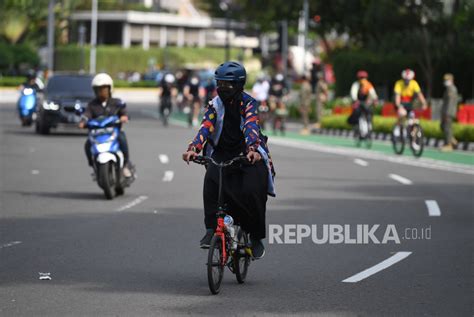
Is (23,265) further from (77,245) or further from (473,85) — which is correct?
(473,85)

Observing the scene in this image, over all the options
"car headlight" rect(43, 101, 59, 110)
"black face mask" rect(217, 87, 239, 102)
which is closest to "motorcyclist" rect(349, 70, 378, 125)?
"car headlight" rect(43, 101, 59, 110)

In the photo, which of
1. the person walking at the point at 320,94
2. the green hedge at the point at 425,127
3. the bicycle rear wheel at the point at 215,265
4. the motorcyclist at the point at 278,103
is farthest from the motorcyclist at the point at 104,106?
the person walking at the point at 320,94

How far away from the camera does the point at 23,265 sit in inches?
452

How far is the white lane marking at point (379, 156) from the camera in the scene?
26234mm

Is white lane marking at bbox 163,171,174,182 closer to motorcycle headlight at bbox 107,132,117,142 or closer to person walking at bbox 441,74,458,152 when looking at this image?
motorcycle headlight at bbox 107,132,117,142

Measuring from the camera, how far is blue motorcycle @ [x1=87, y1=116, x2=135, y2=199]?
1789cm

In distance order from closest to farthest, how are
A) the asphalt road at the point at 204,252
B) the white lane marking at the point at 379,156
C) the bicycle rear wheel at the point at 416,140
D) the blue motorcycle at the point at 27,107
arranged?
1. the asphalt road at the point at 204,252
2. the white lane marking at the point at 379,156
3. the bicycle rear wheel at the point at 416,140
4. the blue motorcycle at the point at 27,107

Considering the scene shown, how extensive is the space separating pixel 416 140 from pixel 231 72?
63.9 feet

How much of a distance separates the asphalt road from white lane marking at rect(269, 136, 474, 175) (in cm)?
138

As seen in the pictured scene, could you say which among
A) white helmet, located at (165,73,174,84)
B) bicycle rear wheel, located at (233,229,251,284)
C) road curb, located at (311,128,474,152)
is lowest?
road curb, located at (311,128,474,152)

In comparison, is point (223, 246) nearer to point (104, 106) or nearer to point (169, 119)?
point (104, 106)

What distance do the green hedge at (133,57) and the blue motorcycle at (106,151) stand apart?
311 ft

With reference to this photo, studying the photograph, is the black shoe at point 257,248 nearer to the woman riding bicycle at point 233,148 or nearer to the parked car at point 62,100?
the woman riding bicycle at point 233,148

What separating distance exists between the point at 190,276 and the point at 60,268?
1.17 meters
